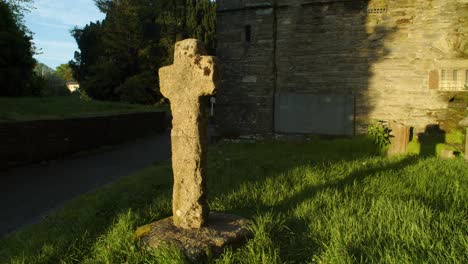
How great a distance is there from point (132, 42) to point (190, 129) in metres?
31.2

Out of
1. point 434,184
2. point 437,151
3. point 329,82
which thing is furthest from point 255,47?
point 434,184

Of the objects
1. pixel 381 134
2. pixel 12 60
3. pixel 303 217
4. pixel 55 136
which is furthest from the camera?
pixel 12 60

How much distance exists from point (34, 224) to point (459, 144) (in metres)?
8.86

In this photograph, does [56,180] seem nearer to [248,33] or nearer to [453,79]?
[248,33]

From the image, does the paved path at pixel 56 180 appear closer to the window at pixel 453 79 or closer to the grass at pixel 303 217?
the grass at pixel 303 217

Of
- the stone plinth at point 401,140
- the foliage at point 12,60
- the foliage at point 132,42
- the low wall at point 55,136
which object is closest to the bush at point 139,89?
the foliage at point 132,42

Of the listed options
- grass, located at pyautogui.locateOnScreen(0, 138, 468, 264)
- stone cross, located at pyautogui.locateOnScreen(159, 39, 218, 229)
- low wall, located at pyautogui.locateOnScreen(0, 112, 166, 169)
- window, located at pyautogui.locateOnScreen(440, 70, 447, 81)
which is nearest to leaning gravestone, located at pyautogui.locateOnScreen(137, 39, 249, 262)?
stone cross, located at pyautogui.locateOnScreen(159, 39, 218, 229)

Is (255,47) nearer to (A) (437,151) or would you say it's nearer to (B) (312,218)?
(A) (437,151)

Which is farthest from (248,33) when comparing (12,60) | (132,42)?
(132,42)

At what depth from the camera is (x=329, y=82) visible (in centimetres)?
1227

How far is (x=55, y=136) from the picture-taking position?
11.4 m

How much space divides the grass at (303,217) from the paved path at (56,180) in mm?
724

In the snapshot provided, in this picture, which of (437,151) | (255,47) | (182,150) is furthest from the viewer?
(255,47)

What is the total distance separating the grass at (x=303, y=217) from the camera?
3305 millimetres
